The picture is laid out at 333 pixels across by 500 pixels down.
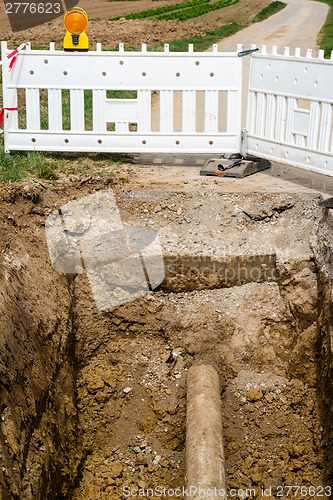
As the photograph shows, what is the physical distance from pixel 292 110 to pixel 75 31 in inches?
109

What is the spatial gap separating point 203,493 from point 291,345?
2288mm

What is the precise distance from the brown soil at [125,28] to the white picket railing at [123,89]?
12888mm

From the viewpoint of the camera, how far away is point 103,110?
8.66m

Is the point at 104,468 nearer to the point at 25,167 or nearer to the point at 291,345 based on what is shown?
the point at 291,345

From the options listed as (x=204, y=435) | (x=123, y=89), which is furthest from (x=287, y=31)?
(x=204, y=435)

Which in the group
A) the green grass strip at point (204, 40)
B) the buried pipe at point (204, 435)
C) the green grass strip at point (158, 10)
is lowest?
the buried pipe at point (204, 435)

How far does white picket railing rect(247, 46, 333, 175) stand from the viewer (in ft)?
26.0

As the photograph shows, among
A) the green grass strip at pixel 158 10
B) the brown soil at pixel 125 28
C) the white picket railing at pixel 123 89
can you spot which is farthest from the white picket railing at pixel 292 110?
the green grass strip at pixel 158 10

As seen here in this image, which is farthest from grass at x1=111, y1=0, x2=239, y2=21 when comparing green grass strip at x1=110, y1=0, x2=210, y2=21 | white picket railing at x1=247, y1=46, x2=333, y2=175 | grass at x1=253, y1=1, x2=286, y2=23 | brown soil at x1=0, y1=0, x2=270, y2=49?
white picket railing at x1=247, y1=46, x2=333, y2=175

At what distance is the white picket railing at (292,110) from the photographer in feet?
26.0

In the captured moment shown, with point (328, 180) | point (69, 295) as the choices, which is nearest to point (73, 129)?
point (69, 295)

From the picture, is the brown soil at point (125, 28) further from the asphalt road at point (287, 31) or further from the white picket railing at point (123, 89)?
the white picket railing at point (123, 89)

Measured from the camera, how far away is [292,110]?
8312mm

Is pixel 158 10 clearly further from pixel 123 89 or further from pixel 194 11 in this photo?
pixel 123 89
